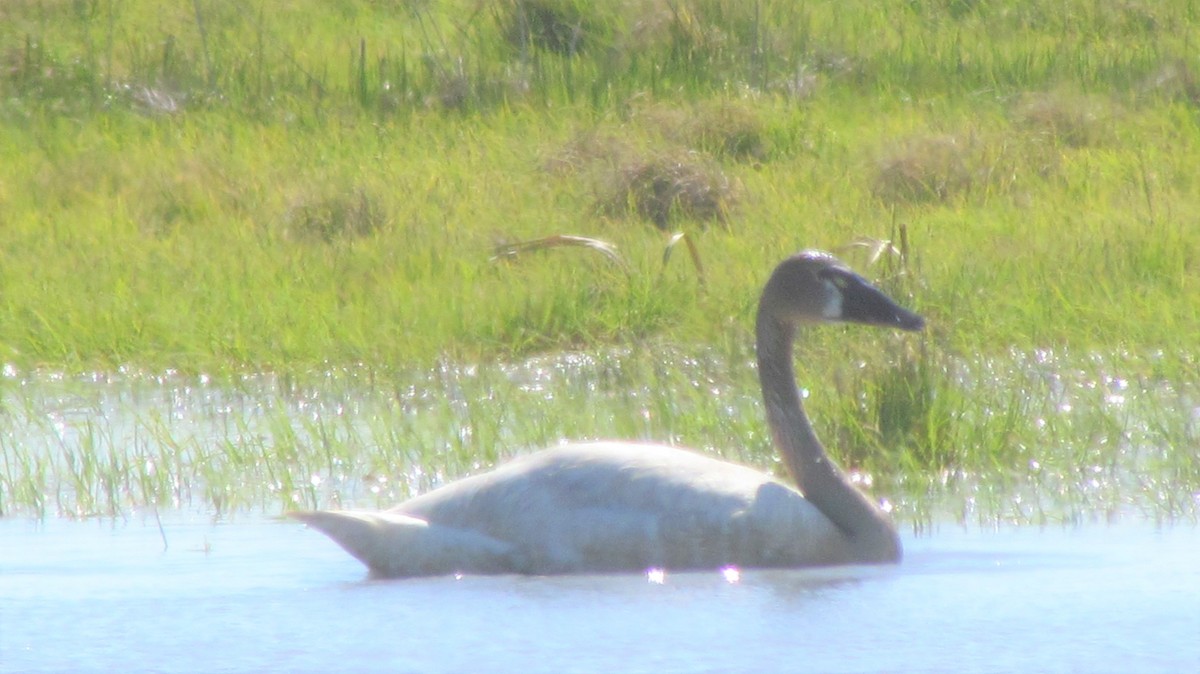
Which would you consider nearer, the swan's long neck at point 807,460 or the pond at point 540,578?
the pond at point 540,578

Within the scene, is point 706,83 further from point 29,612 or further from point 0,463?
point 29,612

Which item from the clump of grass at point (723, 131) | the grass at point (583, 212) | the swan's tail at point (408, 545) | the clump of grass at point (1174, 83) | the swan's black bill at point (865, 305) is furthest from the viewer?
the clump of grass at point (1174, 83)

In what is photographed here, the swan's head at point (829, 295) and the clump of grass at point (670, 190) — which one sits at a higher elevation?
the clump of grass at point (670, 190)

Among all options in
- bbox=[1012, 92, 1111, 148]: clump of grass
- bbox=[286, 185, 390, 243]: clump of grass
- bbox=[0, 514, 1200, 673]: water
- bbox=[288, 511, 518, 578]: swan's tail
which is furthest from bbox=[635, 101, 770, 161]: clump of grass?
bbox=[288, 511, 518, 578]: swan's tail

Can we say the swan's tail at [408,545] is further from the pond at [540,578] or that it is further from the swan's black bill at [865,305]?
the swan's black bill at [865,305]

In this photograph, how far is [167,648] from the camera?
4645 mm

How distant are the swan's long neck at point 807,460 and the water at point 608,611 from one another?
0.09m

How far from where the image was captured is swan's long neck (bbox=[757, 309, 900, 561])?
541cm

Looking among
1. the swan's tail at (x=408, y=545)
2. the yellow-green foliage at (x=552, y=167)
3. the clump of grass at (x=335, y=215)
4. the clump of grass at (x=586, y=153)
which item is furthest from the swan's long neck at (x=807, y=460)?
the clump of grass at (x=586, y=153)

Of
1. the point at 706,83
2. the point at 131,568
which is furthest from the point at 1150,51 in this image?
the point at 131,568

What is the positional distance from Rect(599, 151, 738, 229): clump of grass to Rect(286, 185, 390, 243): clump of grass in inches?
40.7

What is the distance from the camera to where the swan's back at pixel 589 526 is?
529 centimetres

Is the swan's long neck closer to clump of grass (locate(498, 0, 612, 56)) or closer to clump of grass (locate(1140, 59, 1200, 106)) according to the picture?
clump of grass (locate(1140, 59, 1200, 106))

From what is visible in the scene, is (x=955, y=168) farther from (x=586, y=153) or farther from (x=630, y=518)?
(x=630, y=518)
